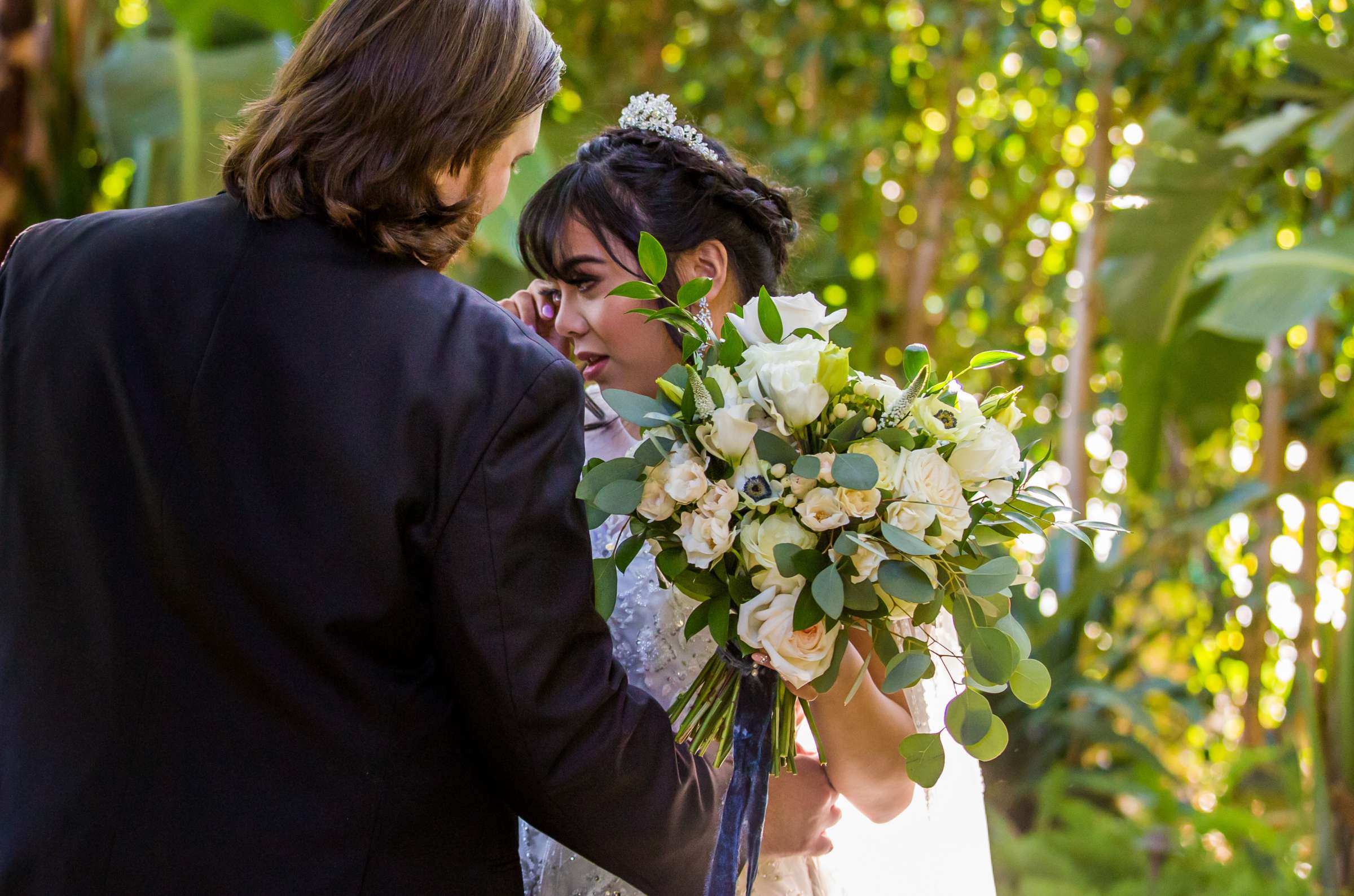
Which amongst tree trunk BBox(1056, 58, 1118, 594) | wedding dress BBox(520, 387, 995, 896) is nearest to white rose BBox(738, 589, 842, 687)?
wedding dress BBox(520, 387, 995, 896)

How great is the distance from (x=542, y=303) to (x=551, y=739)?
0.92 metres

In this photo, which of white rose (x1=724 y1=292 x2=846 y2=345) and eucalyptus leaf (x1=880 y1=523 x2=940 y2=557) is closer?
eucalyptus leaf (x1=880 y1=523 x2=940 y2=557)

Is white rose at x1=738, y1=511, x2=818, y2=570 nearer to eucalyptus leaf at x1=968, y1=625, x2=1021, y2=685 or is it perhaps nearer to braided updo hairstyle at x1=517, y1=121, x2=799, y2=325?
eucalyptus leaf at x1=968, y1=625, x2=1021, y2=685

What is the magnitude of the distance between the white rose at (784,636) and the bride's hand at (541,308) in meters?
0.74

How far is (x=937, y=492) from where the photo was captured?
133cm

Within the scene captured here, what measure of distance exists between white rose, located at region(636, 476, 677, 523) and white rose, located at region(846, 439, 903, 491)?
216 millimetres

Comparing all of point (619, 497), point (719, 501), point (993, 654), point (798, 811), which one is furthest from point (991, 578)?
point (798, 811)

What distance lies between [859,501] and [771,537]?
106mm

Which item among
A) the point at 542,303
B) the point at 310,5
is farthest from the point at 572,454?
the point at 310,5

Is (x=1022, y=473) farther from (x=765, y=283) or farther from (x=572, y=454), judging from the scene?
(x=765, y=283)

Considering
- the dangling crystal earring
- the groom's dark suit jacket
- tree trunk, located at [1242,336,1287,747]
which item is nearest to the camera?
the groom's dark suit jacket

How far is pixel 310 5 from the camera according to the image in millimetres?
3785

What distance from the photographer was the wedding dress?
69.6 inches

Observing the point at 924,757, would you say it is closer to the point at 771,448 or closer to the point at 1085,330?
the point at 771,448
